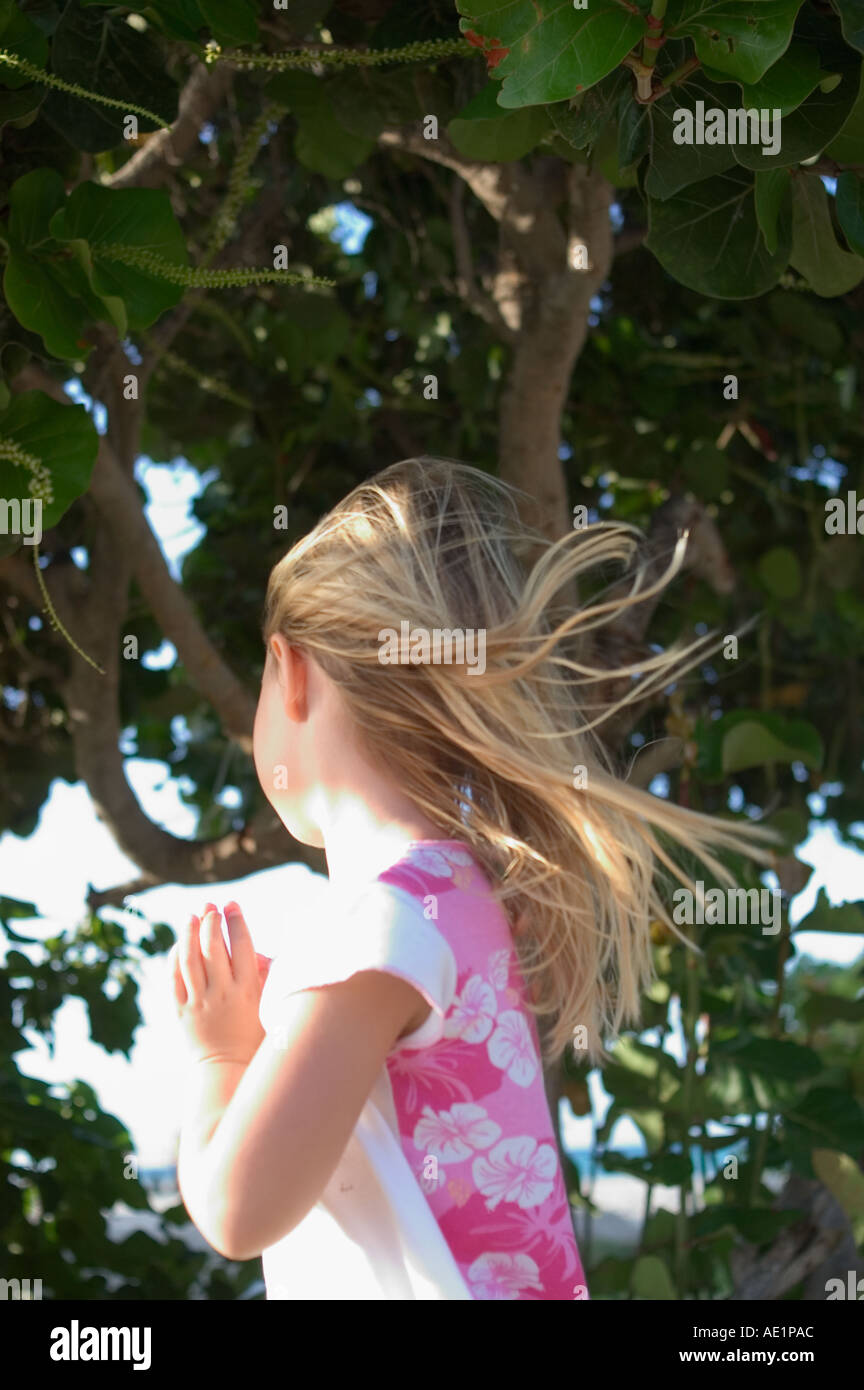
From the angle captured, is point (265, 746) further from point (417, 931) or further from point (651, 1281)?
point (651, 1281)

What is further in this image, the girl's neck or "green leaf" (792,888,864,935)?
"green leaf" (792,888,864,935)

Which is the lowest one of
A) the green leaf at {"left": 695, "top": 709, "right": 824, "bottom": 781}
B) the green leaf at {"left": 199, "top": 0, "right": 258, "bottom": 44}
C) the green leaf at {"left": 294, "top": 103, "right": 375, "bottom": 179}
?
the green leaf at {"left": 695, "top": 709, "right": 824, "bottom": 781}

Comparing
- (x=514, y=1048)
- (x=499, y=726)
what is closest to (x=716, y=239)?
(x=499, y=726)

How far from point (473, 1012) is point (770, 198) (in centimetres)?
61

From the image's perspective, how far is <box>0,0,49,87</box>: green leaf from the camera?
1009 mm

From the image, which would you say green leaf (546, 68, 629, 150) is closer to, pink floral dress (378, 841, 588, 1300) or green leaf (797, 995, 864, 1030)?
pink floral dress (378, 841, 588, 1300)

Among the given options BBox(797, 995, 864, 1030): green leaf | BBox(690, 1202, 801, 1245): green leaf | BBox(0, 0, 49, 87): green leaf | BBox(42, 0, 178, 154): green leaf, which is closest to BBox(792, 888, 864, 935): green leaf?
BBox(797, 995, 864, 1030): green leaf

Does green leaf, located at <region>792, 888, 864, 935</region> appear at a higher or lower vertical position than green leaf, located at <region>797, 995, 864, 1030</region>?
higher

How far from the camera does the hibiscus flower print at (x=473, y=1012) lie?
0.98m

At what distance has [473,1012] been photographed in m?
0.99

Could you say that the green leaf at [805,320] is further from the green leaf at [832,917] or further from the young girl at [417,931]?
the young girl at [417,931]

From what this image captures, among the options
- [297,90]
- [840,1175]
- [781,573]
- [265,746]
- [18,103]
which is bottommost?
[840,1175]

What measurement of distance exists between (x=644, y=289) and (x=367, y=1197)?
1.88 m

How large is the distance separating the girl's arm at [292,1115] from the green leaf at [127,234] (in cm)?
55
